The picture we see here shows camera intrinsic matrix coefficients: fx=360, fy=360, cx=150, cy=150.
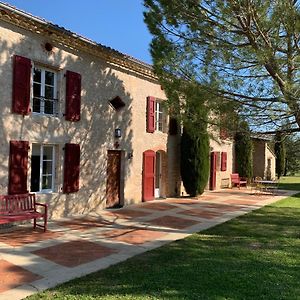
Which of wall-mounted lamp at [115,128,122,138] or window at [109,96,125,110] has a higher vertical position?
window at [109,96,125,110]

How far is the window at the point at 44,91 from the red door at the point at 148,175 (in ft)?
16.9

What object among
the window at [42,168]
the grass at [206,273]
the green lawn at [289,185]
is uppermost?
the window at [42,168]

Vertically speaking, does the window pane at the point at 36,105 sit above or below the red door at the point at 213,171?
above

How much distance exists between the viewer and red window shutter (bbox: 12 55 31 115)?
937 cm

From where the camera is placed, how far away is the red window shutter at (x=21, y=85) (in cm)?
937

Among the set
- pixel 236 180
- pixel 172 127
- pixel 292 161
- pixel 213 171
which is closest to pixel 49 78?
pixel 172 127

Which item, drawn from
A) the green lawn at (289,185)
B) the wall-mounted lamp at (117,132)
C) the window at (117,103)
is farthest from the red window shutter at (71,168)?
the green lawn at (289,185)

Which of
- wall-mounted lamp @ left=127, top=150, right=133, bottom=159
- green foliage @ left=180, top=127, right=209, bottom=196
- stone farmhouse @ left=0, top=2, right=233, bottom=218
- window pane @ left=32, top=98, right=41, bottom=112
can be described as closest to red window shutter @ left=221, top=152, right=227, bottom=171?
green foliage @ left=180, top=127, right=209, bottom=196

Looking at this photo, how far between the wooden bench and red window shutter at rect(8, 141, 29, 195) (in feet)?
0.85

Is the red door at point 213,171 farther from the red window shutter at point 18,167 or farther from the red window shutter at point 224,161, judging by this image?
the red window shutter at point 18,167

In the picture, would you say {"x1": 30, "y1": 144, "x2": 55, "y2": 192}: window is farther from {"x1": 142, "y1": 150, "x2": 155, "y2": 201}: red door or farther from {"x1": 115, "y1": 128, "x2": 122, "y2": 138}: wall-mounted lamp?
{"x1": 142, "y1": 150, "x2": 155, "y2": 201}: red door

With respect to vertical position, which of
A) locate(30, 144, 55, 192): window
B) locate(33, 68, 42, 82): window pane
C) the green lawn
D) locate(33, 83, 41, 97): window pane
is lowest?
the green lawn

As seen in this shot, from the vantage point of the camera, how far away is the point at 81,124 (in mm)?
11656

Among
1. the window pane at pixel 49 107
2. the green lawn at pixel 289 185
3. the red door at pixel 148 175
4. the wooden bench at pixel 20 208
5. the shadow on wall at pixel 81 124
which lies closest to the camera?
the wooden bench at pixel 20 208
